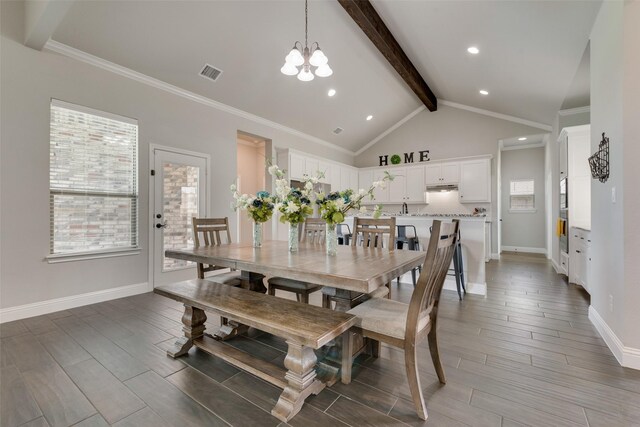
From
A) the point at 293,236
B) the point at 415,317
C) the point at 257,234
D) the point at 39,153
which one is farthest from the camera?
the point at 39,153

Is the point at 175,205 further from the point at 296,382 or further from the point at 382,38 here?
the point at 382,38

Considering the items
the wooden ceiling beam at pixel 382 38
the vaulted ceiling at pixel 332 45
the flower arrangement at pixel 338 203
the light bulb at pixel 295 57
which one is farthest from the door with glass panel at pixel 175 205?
the wooden ceiling beam at pixel 382 38

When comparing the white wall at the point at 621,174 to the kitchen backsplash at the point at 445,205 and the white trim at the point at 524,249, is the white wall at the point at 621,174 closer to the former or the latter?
the kitchen backsplash at the point at 445,205

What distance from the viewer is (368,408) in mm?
1557

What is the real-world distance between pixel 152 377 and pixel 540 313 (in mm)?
3622

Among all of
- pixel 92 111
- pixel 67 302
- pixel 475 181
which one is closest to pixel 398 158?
pixel 475 181

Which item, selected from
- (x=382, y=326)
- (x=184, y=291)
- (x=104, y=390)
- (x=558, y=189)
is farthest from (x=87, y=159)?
(x=558, y=189)

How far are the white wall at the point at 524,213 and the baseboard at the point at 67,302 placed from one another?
8.53 metres

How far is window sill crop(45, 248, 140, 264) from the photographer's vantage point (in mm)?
3018

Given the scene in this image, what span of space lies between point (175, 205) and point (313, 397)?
3389 millimetres

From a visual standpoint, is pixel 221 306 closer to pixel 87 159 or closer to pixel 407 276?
pixel 87 159

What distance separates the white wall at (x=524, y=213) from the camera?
7.34 meters

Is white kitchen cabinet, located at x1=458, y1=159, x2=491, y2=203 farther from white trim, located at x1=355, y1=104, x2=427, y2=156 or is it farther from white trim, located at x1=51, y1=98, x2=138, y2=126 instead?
white trim, located at x1=51, y1=98, x2=138, y2=126

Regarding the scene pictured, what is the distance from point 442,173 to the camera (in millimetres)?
6711
